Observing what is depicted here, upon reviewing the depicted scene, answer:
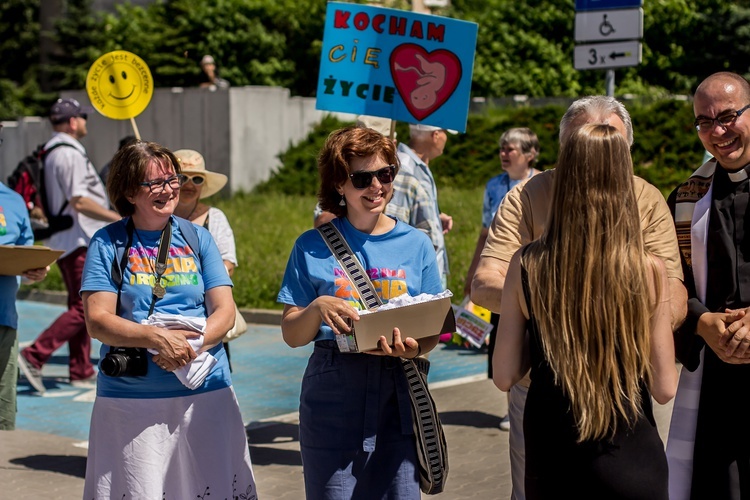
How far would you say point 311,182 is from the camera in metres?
21.4

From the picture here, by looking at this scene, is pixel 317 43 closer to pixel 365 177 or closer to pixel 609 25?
pixel 609 25

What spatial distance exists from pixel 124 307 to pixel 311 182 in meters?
16.7

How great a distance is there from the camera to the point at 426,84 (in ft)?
22.7

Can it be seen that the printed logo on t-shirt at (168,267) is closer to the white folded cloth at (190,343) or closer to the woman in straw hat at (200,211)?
the white folded cloth at (190,343)

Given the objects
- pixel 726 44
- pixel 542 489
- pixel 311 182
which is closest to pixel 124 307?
pixel 542 489

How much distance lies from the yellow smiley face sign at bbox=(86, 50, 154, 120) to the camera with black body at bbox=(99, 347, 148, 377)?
11.3 ft

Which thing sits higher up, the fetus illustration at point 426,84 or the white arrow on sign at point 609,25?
the white arrow on sign at point 609,25

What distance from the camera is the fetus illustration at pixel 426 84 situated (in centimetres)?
688

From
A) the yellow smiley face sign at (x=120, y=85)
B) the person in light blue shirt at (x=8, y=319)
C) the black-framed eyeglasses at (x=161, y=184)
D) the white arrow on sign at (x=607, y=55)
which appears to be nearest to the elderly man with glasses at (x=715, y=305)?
the black-framed eyeglasses at (x=161, y=184)

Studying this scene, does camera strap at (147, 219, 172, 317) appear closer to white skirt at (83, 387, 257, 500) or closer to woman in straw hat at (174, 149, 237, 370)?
white skirt at (83, 387, 257, 500)

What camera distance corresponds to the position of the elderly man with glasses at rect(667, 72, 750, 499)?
4.32 m

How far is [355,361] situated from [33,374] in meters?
6.22

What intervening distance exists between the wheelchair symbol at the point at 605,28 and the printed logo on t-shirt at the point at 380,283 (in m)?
5.92

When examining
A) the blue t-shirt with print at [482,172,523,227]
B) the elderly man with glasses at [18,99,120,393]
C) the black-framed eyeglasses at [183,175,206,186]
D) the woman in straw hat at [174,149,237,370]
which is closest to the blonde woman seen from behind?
the woman in straw hat at [174,149,237,370]
